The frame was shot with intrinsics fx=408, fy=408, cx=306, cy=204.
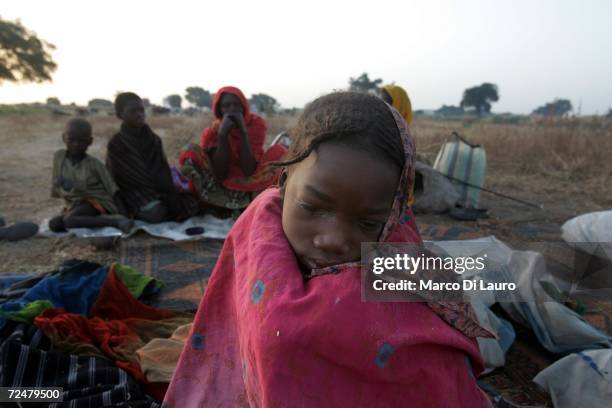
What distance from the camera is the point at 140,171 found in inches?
180

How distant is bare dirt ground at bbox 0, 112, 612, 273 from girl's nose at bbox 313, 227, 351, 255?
117 inches

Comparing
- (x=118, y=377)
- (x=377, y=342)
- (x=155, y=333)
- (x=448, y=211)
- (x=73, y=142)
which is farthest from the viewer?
(x=448, y=211)

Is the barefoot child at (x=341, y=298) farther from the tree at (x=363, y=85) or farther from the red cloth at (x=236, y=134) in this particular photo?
the red cloth at (x=236, y=134)

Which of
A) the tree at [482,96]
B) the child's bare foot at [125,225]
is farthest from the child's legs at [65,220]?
the tree at [482,96]

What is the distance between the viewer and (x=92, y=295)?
2289 millimetres

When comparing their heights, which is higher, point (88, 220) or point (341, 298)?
point (341, 298)

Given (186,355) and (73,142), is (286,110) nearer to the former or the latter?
(73,142)

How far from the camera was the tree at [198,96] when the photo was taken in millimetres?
57344

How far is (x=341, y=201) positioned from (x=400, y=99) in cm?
398

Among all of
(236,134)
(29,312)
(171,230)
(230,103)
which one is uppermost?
(230,103)

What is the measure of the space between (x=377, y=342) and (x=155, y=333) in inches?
66.2

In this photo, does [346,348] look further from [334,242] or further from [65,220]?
[65,220]

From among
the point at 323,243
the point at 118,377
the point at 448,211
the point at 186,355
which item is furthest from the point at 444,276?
the point at 448,211

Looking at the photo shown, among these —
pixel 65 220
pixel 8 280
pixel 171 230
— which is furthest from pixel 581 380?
pixel 65 220
